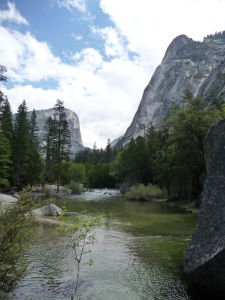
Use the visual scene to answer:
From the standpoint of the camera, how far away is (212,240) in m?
10.4

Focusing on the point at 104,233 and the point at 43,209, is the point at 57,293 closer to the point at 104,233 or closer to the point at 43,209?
the point at 104,233

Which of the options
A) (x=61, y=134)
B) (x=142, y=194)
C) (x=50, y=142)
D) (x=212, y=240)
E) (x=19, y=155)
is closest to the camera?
(x=212, y=240)

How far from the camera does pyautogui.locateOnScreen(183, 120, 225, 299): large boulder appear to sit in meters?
9.91

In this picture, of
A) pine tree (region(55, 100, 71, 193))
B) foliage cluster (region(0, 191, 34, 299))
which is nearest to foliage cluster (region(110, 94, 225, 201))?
pine tree (region(55, 100, 71, 193))

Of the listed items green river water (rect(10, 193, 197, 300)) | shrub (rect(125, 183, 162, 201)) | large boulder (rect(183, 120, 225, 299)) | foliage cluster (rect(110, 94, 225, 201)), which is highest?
foliage cluster (rect(110, 94, 225, 201))

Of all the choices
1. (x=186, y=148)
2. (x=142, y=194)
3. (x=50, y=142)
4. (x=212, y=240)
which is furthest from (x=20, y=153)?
(x=212, y=240)

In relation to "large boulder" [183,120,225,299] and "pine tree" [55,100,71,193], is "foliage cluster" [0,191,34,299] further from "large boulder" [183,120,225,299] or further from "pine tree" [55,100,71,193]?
"pine tree" [55,100,71,193]

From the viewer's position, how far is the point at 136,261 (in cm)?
1544

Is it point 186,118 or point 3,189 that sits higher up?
point 186,118

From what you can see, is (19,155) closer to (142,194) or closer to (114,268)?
(142,194)

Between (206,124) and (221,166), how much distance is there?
31.8 m

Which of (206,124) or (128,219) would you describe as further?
(206,124)

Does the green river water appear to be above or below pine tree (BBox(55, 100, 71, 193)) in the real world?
below

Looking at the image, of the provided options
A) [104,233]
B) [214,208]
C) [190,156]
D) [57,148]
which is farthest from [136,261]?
[57,148]
